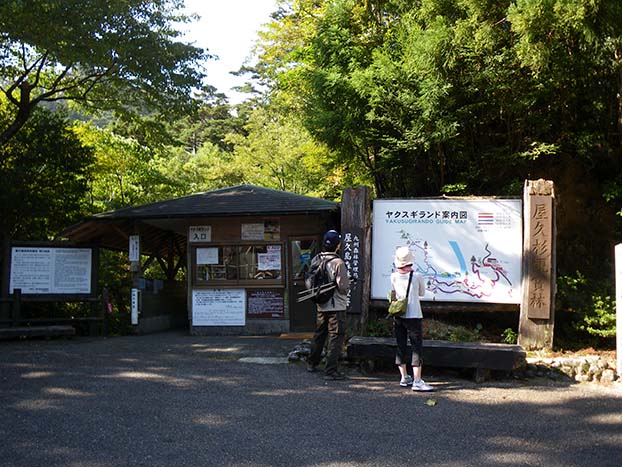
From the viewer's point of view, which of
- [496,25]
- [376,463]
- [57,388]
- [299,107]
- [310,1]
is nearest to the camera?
[376,463]

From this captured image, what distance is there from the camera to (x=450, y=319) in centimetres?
936

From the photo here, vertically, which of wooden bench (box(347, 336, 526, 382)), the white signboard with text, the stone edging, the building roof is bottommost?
the stone edging

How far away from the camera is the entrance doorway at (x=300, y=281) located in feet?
38.2

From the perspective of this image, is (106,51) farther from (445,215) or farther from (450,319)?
(450,319)

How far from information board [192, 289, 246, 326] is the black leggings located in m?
5.53

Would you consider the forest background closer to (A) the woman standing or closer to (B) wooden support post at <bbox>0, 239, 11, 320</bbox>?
(B) wooden support post at <bbox>0, 239, 11, 320</bbox>

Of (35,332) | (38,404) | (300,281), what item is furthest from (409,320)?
(35,332)

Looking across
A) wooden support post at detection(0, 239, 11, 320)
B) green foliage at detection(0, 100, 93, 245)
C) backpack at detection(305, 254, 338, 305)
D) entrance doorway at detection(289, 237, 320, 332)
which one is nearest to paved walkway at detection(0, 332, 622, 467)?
backpack at detection(305, 254, 338, 305)

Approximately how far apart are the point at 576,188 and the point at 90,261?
34.6 ft

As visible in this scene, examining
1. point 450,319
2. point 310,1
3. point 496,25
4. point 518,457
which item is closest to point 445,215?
point 450,319

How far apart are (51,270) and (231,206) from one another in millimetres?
3976

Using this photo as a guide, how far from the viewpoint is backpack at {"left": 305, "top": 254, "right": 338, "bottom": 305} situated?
22.6 ft

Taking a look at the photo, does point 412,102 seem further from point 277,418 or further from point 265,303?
point 277,418

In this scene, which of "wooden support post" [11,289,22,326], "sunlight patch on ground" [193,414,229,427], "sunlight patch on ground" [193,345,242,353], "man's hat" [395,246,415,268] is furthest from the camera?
"wooden support post" [11,289,22,326]
